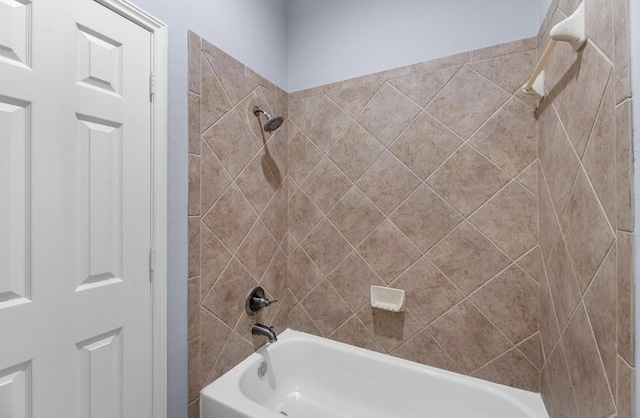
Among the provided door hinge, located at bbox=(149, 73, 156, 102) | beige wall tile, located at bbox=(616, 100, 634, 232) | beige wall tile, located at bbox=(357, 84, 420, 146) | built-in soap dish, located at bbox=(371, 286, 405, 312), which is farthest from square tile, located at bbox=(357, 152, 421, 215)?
door hinge, located at bbox=(149, 73, 156, 102)

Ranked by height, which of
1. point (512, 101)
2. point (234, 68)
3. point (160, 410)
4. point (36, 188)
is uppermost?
point (234, 68)

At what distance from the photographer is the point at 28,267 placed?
2.60 feet

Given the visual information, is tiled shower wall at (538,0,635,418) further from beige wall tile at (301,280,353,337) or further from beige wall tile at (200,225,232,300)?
beige wall tile at (200,225,232,300)

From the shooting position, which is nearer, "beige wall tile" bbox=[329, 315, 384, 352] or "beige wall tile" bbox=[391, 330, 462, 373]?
"beige wall tile" bbox=[391, 330, 462, 373]

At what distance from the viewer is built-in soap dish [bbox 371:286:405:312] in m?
1.56

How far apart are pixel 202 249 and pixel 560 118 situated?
149cm

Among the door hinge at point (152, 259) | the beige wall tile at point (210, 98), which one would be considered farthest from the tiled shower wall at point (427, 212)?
the door hinge at point (152, 259)

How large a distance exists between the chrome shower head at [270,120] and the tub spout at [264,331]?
109 centimetres

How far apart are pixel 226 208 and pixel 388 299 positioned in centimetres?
100

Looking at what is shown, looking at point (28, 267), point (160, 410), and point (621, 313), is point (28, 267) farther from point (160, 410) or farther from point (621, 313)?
point (621, 313)

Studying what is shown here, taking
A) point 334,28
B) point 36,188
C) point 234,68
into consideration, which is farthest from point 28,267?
point 334,28

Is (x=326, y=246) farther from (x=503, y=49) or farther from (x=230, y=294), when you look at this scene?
(x=503, y=49)

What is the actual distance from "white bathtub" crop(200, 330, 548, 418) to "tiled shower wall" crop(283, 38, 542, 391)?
77 millimetres

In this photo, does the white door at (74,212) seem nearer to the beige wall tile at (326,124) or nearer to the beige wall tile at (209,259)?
the beige wall tile at (209,259)
